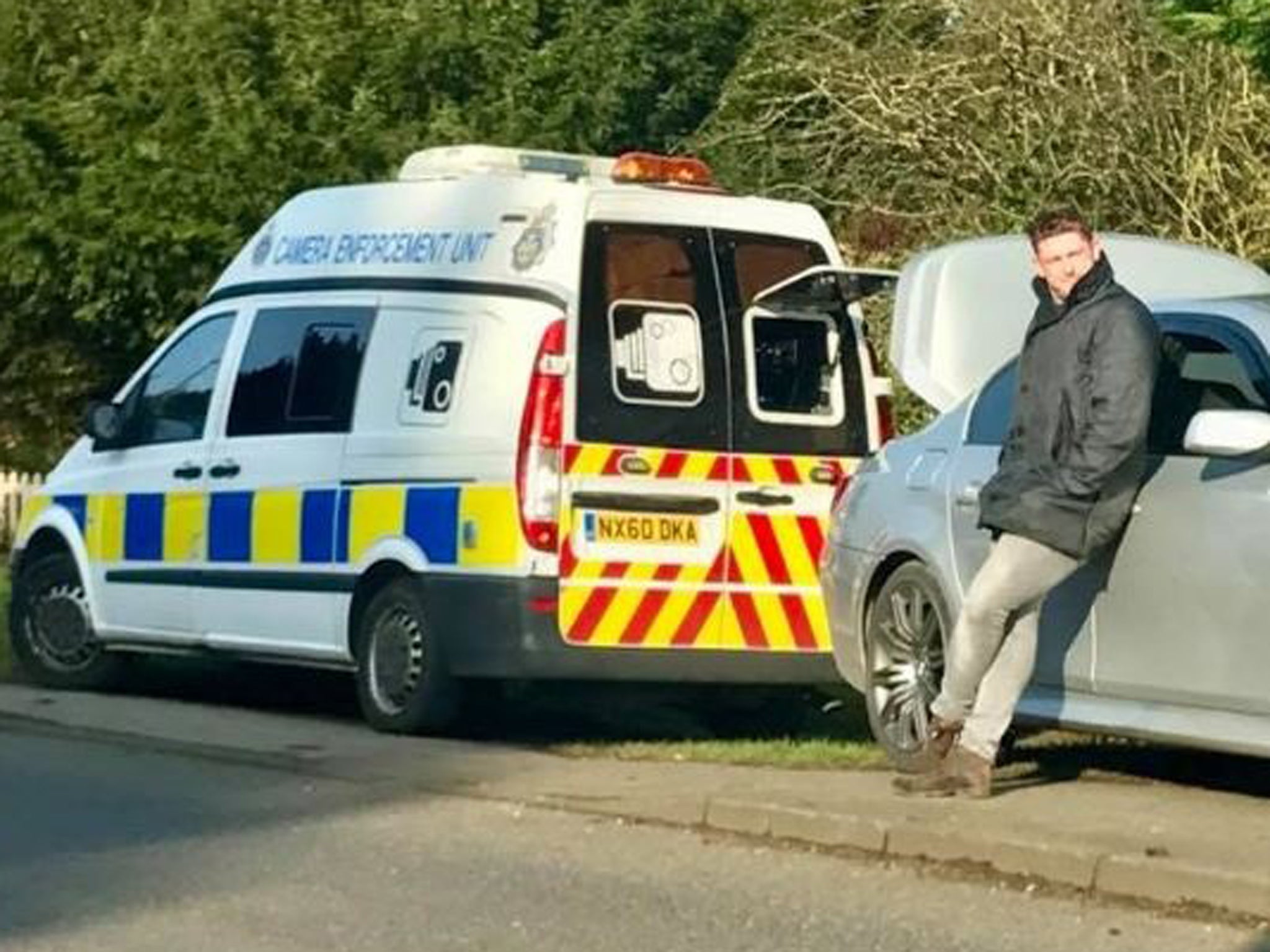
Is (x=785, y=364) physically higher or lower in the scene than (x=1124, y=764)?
higher

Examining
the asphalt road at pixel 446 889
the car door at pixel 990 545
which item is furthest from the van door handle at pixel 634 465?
the car door at pixel 990 545

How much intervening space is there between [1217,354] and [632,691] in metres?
4.16

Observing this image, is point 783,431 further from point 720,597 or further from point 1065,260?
point 1065,260

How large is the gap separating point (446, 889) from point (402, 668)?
12.4 feet

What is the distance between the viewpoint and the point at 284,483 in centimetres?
1341

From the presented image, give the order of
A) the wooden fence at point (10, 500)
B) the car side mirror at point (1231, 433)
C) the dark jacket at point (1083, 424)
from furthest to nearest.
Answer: the wooden fence at point (10, 500), the dark jacket at point (1083, 424), the car side mirror at point (1231, 433)

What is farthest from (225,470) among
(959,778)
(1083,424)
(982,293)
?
(1083,424)

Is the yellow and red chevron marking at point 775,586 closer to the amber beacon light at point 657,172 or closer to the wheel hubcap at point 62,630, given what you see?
the amber beacon light at point 657,172

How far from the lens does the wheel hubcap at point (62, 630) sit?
15000mm

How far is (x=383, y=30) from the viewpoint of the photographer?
2088 cm

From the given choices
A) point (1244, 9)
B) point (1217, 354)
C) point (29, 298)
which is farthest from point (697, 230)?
point (29, 298)

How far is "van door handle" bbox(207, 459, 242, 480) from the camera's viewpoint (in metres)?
13.8

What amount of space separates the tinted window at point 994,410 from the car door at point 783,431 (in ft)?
6.15

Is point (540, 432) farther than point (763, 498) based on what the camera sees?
No
